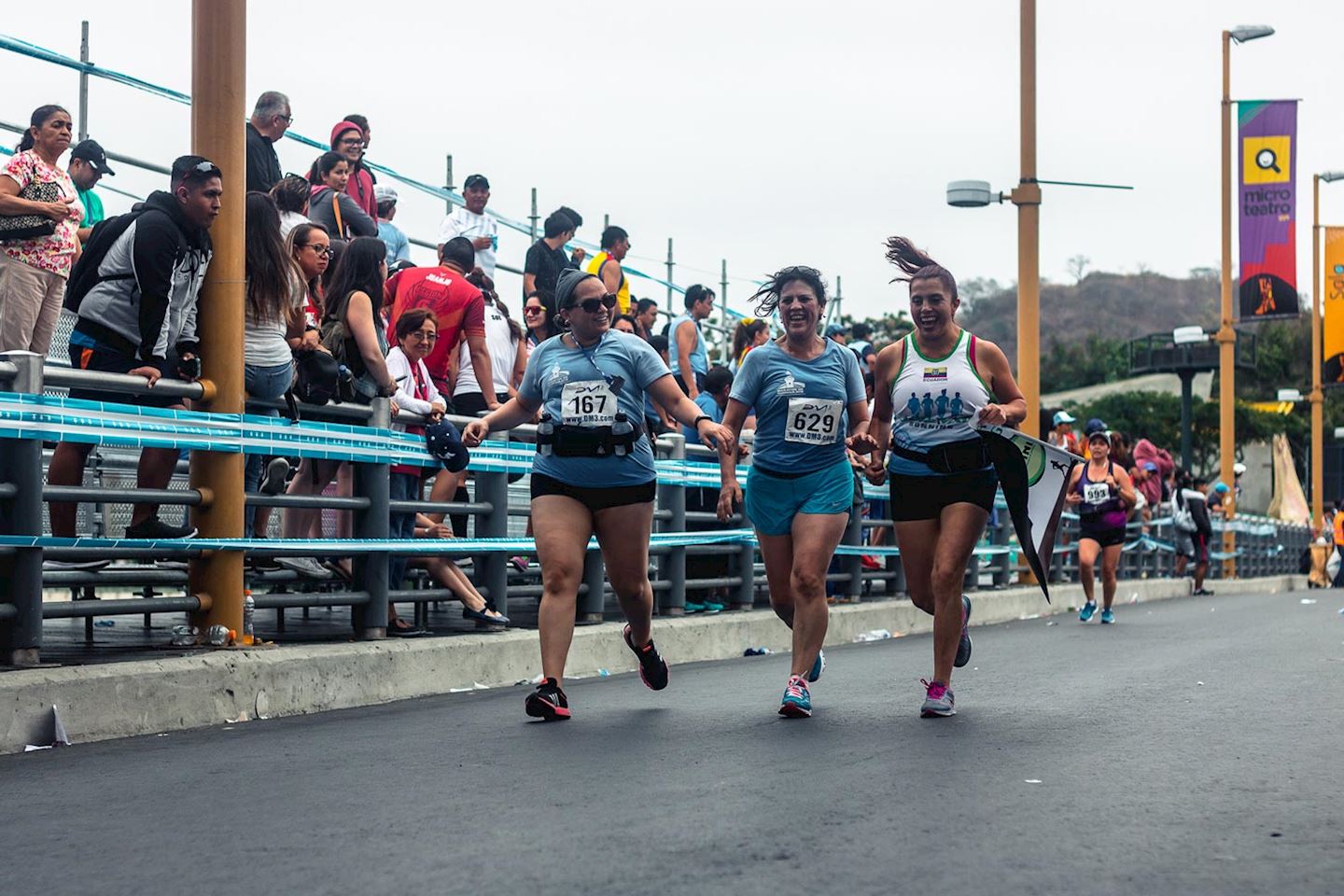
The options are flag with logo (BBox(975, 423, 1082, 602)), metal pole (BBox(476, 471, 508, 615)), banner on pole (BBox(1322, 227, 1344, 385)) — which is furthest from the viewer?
banner on pole (BBox(1322, 227, 1344, 385))

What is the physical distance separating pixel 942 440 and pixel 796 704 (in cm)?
134

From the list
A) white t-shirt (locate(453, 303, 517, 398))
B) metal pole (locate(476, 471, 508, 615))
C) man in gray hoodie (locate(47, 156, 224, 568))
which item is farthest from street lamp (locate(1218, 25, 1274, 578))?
man in gray hoodie (locate(47, 156, 224, 568))

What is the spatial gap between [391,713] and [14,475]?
2.00m

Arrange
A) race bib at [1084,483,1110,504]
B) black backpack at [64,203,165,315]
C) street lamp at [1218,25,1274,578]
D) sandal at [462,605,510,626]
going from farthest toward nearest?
street lamp at [1218,25,1274,578], race bib at [1084,483,1110,504], sandal at [462,605,510,626], black backpack at [64,203,165,315]

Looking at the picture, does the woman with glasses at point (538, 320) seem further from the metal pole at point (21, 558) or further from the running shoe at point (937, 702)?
the metal pole at point (21, 558)

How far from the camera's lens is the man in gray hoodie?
832 centimetres

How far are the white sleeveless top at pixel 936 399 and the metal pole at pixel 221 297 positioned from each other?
308cm

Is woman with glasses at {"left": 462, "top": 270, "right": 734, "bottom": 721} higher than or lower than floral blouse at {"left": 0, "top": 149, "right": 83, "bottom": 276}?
lower

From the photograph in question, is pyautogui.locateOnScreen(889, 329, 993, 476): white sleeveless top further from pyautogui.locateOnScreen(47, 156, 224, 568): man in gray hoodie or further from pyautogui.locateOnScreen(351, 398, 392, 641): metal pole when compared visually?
pyautogui.locateOnScreen(47, 156, 224, 568): man in gray hoodie

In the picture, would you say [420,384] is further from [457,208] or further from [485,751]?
[457,208]

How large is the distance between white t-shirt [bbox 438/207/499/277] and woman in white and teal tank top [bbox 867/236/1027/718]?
754 cm

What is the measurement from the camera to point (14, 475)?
24.5 ft

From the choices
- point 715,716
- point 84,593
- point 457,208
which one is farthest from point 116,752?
point 457,208

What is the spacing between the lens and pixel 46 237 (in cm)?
984
